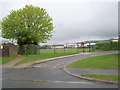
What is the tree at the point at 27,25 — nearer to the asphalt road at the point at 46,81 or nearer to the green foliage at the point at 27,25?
the green foliage at the point at 27,25

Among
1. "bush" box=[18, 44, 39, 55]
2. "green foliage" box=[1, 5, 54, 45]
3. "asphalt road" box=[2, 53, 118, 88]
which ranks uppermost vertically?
"green foliage" box=[1, 5, 54, 45]

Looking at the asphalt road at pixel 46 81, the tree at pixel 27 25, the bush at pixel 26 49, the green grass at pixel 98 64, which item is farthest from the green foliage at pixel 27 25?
the asphalt road at pixel 46 81

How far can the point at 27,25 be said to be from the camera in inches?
928

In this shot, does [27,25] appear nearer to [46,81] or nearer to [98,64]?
[98,64]

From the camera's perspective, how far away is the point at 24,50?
79.9ft

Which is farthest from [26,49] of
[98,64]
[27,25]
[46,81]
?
[46,81]

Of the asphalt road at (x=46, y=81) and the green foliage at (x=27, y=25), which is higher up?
the green foliage at (x=27, y=25)

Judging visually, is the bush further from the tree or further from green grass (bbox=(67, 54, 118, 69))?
green grass (bbox=(67, 54, 118, 69))

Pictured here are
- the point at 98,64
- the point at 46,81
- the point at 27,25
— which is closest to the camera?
the point at 46,81

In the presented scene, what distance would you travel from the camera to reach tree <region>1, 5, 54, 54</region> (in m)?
22.8

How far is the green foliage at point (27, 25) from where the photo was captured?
896 inches

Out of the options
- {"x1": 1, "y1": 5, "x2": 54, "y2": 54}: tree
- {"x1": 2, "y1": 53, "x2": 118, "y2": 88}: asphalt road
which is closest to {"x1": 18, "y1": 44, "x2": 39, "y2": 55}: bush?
{"x1": 1, "y1": 5, "x2": 54, "y2": 54}: tree

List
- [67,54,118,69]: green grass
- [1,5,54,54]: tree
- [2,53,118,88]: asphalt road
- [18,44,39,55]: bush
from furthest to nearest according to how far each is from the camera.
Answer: [18,44,39,55]: bush, [1,5,54,54]: tree, [67,54,118,69]: green grass, [2,53,118,88]: asphalt road

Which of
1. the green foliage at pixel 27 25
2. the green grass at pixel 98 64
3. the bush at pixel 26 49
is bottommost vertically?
the green grass at pixel 98 64
